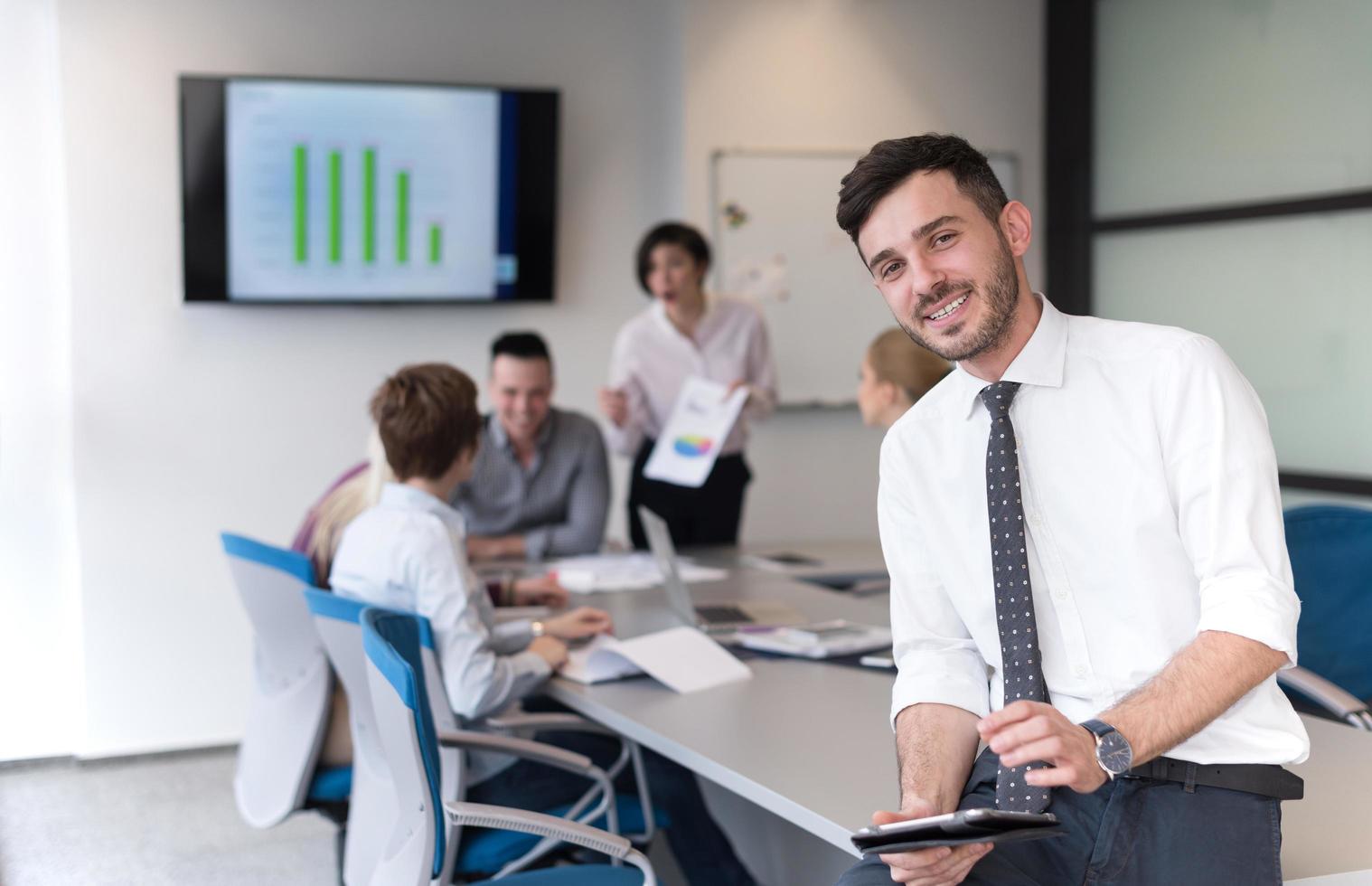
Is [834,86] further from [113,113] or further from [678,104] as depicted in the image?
[113,113]

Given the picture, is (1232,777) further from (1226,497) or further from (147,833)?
(147,833)

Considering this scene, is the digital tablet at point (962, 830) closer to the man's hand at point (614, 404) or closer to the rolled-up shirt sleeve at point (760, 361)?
the man's hand at point (614, 404)

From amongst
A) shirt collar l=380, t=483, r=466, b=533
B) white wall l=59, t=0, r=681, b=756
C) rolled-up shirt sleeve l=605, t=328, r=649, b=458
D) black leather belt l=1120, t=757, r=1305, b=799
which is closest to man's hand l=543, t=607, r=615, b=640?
shirt collar l=380, t=483, r=466, b=533

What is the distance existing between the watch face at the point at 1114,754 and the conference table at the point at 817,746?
34 cm

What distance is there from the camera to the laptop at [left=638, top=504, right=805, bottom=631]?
301cm

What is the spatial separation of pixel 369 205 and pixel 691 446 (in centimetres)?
177

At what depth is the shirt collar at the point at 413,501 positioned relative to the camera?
2695mm

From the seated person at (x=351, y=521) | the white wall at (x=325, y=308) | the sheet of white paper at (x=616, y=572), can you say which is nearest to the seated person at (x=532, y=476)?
the sheet of white paper at (x=616, y=572)

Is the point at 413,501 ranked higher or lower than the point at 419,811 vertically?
higher

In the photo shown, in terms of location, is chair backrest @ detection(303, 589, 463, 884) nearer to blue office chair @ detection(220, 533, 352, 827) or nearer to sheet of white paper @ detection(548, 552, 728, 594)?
blue office chair @ detection(220, 533, 352, 827)

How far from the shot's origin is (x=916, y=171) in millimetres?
1726

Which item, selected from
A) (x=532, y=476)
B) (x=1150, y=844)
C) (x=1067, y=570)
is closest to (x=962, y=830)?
(x=1150, y=844)

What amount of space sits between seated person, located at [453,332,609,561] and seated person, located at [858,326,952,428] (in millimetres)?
969

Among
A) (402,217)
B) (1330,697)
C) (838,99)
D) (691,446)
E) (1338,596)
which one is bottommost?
(1330,697)
